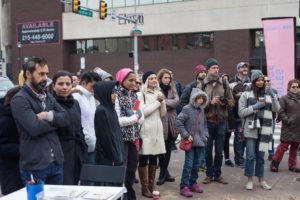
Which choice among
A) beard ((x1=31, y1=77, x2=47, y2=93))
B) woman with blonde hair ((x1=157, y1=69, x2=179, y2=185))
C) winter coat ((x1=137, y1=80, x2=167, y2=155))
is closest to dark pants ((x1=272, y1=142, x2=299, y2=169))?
woman with blonde hair ((x1=157, y1=69, x2=179, y2=185))

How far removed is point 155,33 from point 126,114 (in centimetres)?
3407

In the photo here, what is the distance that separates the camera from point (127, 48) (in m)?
41.5

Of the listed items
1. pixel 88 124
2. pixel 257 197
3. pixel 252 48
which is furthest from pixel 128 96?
pixel 252 48

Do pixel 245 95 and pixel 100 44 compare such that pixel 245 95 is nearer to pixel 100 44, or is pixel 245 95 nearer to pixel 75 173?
pixel 75 173

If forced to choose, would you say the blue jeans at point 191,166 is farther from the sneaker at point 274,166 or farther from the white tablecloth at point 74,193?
the white tablecloth at point 74,193

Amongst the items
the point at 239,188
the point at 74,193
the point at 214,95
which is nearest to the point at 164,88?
the point at 214,95

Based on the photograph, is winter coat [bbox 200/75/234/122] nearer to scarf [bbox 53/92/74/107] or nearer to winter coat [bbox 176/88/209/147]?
winter coat [bbox 176/88/209/147]

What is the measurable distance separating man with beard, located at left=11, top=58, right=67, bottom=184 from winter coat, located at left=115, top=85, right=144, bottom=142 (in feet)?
4.76

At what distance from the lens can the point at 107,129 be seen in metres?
4.93

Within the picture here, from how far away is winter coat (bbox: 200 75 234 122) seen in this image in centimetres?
704

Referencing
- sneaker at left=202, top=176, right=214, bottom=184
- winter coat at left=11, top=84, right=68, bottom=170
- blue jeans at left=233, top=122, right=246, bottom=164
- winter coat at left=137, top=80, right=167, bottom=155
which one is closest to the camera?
winter coat at left=11, top=84, right=68, bottom=170

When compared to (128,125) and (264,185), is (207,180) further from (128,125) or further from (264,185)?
(128,125)

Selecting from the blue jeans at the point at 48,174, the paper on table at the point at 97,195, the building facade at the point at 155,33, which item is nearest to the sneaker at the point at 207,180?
the blue jeans at the point at 48,174

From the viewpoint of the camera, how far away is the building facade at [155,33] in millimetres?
34969
